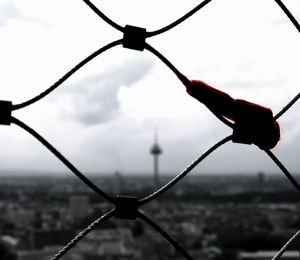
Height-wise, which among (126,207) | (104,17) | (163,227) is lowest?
(126,207)

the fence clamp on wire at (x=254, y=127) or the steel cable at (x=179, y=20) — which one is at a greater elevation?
the steel cable at (x=179, y=20)

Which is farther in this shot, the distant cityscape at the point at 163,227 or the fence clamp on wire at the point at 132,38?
the distant cityscape at the point at 163,227

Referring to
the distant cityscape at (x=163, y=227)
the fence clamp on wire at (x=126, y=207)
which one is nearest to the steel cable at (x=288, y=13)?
the fence clamp on wire at (x=126, y=207)

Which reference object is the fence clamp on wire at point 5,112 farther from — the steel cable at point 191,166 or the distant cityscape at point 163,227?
the distant cityscape at point 163,227

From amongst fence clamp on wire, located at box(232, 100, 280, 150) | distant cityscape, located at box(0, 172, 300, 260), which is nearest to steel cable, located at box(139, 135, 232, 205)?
fence clamp on wire, located at box(232, 100, 280, 150)

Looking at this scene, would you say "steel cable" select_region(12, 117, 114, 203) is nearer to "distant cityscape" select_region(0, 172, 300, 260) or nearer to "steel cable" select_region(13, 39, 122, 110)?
"steel cable" select_region(13, 39, 122, 110)

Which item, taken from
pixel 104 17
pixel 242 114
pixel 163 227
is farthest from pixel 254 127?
pixel 163 227

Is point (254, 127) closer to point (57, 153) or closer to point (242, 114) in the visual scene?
point (242, 114)
